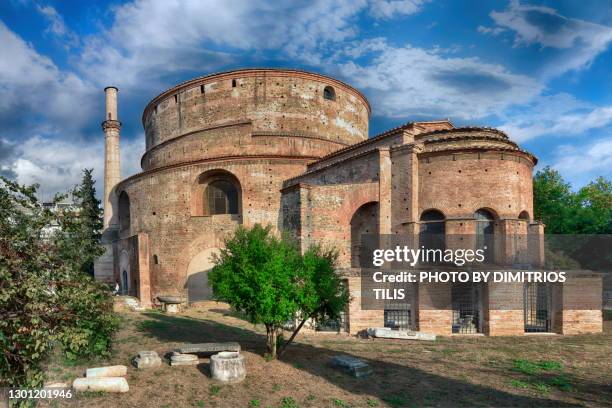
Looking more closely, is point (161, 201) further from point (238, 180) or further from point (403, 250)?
point (403, 250)

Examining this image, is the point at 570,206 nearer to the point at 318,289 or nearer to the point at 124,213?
the point at 318,289

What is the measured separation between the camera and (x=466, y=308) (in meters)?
15.5

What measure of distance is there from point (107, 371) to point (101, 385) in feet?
1.75

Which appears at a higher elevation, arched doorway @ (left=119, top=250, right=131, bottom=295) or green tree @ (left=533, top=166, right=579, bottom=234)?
green tree @ (left=533, top=166, right=579, bottom=234)

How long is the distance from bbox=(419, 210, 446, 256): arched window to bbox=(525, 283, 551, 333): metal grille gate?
10.3 feet

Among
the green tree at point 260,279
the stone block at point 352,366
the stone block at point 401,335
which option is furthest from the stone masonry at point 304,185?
the green tree at point 260,279

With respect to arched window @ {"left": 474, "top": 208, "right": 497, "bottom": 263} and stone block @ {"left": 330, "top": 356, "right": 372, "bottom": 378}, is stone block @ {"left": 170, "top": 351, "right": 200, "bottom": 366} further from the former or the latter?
arched window @ {"left": 474, "top": 208, "right": 497, "bottom": 263}

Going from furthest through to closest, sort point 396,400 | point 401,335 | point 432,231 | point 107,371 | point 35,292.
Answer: point 432,231
point 401,335
point 107,371
point 396,400
point 35,292

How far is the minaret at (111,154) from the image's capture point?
26.0 meters

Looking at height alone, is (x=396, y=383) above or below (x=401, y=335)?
above

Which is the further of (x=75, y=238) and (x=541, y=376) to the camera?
(x=541, y=376)

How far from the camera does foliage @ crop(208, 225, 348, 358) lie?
9.62 m

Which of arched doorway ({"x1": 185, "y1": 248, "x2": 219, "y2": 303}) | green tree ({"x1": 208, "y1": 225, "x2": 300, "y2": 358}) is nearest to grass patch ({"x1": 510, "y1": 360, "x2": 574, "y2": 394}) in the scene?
green tree ({"x1": 208, "y1": 225, "x2": 300, "y2": 358})

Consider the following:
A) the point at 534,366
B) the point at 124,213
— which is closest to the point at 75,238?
the point at 534,366
